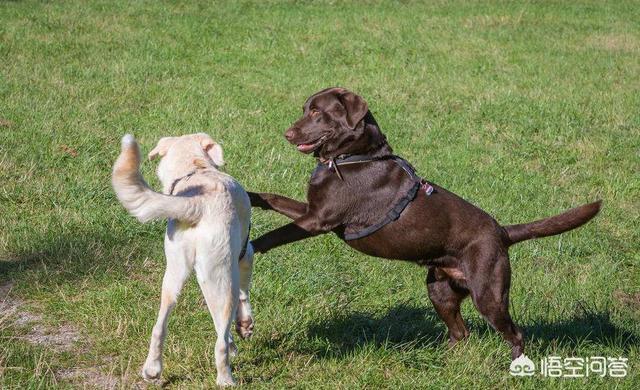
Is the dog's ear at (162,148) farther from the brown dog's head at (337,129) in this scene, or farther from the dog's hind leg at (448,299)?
the dog's hind leg at (448,299)

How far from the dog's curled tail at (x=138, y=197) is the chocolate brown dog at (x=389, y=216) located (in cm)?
97

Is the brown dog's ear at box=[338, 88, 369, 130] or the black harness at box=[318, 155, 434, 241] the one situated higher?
the brown dog's ear at box=[338, 88, 369, 130]

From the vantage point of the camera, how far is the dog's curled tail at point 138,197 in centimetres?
402

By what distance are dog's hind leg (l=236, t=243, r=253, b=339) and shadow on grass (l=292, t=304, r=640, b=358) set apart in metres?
0.40

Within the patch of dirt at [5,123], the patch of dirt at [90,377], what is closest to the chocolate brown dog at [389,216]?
the patch of dirt at [90,377]

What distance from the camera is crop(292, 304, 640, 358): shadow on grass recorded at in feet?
17.8

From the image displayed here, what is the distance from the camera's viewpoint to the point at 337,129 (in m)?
5.37

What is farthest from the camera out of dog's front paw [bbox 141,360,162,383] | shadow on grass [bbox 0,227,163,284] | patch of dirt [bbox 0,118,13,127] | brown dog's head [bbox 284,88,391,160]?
patch of dirt [bbox 0,118,13,127]

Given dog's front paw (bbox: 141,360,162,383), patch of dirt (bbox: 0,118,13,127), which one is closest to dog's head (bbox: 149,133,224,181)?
dog's front paw (bbox: 141,360,162,383)

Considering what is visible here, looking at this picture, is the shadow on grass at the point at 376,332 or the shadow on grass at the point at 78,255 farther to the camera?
the shadow on grass at the point at 78,255

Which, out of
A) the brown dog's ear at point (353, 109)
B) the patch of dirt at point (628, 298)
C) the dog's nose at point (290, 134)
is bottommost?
the patch of dirt at point (628, 298)

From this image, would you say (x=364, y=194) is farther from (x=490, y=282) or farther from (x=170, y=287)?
(x=170, y=287)

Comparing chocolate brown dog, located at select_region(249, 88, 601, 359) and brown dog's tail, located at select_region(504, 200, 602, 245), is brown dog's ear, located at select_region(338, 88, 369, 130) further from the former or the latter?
brown dog's tail, located at select_region(504, 200, 602, 245)

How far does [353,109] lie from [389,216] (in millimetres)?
657
